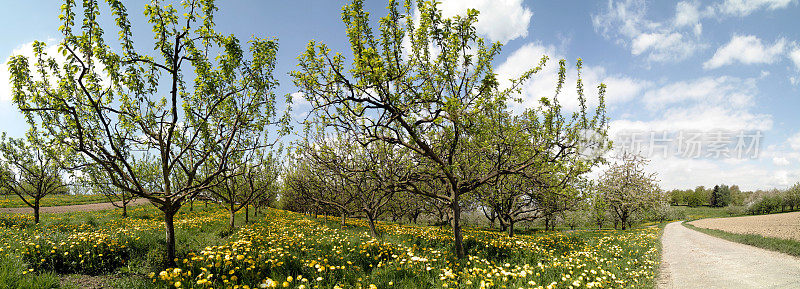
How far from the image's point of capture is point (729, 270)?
8883 millimetres

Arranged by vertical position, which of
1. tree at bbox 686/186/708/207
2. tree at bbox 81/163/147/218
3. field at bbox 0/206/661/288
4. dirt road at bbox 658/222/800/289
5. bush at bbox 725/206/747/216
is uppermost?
tree at bbox 81/163/147/218

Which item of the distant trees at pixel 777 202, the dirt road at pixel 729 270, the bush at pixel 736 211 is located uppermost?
the dirt road at pixel 729 270

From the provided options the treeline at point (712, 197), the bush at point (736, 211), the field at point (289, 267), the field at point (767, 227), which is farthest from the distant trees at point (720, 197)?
the field at point (289, 267)

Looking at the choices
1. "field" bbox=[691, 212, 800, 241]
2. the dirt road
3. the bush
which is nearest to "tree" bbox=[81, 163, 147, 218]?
the dirt road

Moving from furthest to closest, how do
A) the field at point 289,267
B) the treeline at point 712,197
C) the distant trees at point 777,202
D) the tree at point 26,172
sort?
the treeline at point 712,197
the distant trees at point 777,202
the tree at point 26,172
the field at point 289,267

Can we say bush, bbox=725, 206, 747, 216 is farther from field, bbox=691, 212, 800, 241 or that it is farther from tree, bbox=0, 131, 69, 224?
tree, bbox=0, 131, 69, 224

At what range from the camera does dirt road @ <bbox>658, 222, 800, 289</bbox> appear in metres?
7.40

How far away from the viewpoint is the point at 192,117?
661 cm

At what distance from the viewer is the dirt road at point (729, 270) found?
7402mm

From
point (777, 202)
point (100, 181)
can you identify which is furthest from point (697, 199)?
point (100, 181)

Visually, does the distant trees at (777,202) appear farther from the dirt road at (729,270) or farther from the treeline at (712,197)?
the dirt road at (729,270)

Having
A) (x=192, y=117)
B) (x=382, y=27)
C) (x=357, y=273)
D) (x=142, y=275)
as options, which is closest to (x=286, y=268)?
(x=357, y=273)

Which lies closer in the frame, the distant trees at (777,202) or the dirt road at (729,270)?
the dirt road at (729,270)

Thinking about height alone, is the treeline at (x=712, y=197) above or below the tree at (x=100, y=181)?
below
